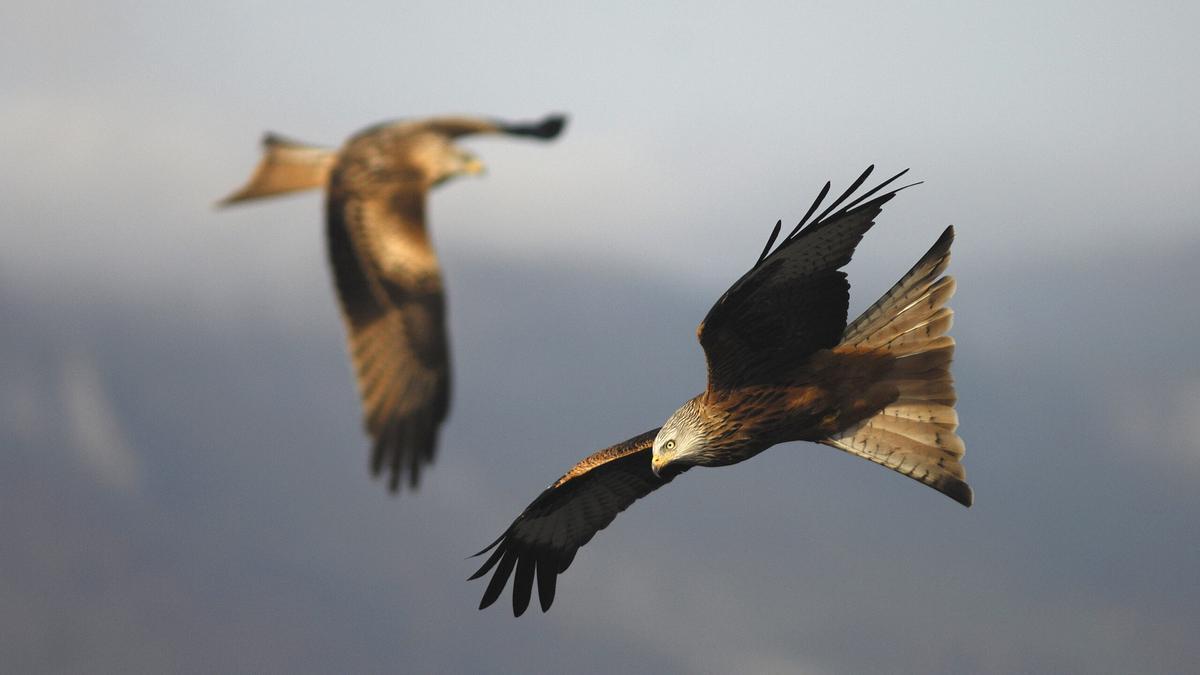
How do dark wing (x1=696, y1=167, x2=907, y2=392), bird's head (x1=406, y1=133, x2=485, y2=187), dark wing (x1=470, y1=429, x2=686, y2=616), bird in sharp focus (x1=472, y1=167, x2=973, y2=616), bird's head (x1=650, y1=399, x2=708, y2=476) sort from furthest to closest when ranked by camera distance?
1. dark wing (x1=470, y1=429, x2=686, y2=616)
2. bird's head (x1=406, y1=133, x2=485, y2=187)
3. bird's head (x1=650, y1=399, x2=708, y2=476)
4. bird in sharp focus (x1=472, y1=167, x2=973, y2=616)
5. dark wing (x1=696, y1=167, x2=907, y2=392)

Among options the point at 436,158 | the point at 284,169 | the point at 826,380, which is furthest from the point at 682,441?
the point at 284,169

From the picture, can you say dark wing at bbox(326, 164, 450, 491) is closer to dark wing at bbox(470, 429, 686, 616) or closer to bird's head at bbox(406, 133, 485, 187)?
bird's head at bbox(406, 133, 485, 187)

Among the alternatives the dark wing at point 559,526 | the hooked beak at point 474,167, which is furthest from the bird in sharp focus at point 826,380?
the hooked beak at point 474,167

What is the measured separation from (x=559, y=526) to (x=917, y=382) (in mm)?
2498

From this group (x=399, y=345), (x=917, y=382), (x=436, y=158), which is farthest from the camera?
(x=436, y=158)

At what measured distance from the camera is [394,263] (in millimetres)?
7262

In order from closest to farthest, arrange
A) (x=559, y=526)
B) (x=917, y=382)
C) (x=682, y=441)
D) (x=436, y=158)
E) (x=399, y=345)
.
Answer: (x=682, y=441), (x=917, y=382), (x=399, y=345), (x=436, y=158), (x=559, y=526)

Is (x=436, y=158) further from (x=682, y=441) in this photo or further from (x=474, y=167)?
(x=682, y=441)

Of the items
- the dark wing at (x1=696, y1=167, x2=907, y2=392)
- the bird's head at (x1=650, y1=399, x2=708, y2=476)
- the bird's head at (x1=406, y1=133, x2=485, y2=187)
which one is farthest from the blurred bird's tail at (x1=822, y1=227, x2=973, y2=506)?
the bird's head at (x1=406, y1=133, x2=485, y2=187)

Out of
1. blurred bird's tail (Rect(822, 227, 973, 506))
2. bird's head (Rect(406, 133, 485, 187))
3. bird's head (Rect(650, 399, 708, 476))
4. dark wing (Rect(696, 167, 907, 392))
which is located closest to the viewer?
dark wing (Rect(696, 167, 907, 392))

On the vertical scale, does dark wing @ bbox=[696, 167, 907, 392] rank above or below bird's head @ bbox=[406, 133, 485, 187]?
below

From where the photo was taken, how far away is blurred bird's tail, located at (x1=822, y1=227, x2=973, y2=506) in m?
6.96

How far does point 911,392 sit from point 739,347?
45.6 inches

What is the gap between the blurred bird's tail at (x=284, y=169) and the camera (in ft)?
24.7
